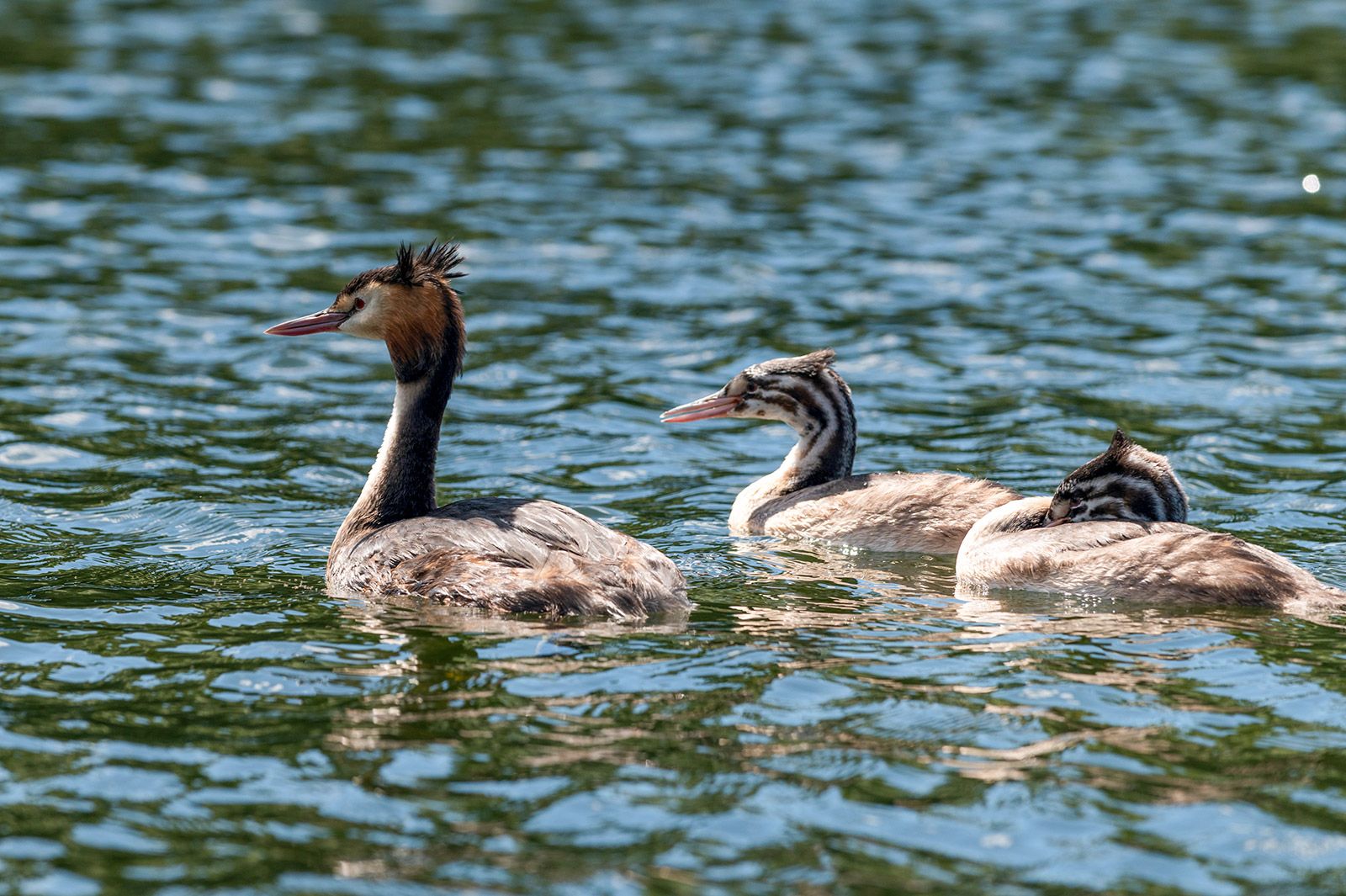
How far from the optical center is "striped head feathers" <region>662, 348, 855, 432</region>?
508 inches

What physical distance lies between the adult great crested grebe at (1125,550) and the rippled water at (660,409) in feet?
0.89

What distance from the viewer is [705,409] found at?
42.9 ft

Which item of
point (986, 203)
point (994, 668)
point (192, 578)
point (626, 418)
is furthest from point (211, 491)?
point (986, 203)

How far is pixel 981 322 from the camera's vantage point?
1688cm

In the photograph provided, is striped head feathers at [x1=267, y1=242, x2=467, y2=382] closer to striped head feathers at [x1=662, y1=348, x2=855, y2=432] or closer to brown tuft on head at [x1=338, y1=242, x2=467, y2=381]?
brown tuft on head at [x1=338, y1=242, x2=467, y2=381]

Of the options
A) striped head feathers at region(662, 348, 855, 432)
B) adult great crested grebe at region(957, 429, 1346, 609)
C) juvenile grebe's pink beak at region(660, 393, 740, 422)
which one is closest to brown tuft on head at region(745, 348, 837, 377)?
striped head feathers at region(662, 348, 855, 432)

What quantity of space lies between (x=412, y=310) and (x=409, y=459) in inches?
33.1

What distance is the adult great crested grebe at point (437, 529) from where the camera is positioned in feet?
30.3

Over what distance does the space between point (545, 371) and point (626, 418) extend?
1.43 meters

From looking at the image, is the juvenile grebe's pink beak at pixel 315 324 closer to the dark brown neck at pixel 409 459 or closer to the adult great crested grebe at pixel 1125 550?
the dark brown neck at pixel 409 459

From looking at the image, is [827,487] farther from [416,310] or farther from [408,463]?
[416,310]

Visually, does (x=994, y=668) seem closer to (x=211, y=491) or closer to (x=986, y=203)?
(x=211, y=491)

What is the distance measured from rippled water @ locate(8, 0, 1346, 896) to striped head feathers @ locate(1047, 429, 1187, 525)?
965 millimetres

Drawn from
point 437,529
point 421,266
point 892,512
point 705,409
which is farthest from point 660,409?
point 437,529
